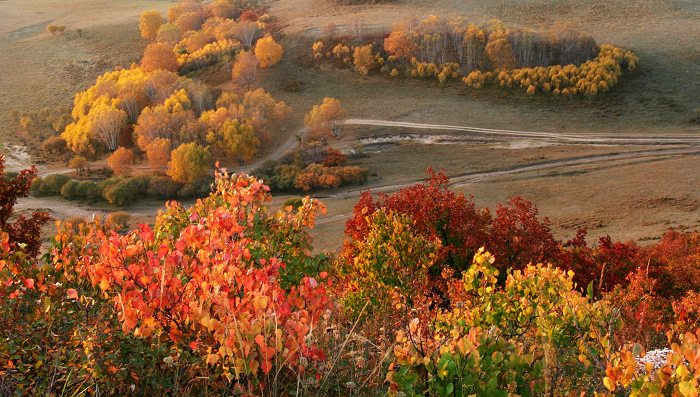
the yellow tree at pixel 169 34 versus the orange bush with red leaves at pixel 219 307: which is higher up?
the orange bush with red leaves at pixel 219 307

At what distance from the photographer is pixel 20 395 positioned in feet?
23.1

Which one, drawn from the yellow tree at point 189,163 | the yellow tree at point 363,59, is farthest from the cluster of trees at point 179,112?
the yellow tree at point 363,59

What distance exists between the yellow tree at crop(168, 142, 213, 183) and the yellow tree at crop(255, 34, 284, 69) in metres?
31.6

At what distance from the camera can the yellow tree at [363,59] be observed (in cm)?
9794

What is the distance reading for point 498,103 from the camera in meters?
87.1

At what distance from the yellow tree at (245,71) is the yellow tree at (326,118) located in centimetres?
1771

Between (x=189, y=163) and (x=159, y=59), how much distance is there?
134ft

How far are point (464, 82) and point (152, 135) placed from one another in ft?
145

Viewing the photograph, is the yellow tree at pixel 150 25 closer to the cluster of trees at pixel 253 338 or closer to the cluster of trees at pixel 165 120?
the cluster of trees at pixel 165 120

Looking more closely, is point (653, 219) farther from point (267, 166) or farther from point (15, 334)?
point (15, 334)

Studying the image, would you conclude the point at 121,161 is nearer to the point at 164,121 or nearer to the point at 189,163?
the point at 164,121

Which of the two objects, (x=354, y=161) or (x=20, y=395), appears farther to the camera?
(x=354, y=161)

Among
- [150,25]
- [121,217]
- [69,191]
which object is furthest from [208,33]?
[121,217]

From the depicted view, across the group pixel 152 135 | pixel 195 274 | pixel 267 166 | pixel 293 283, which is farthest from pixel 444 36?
pixel 195 274
